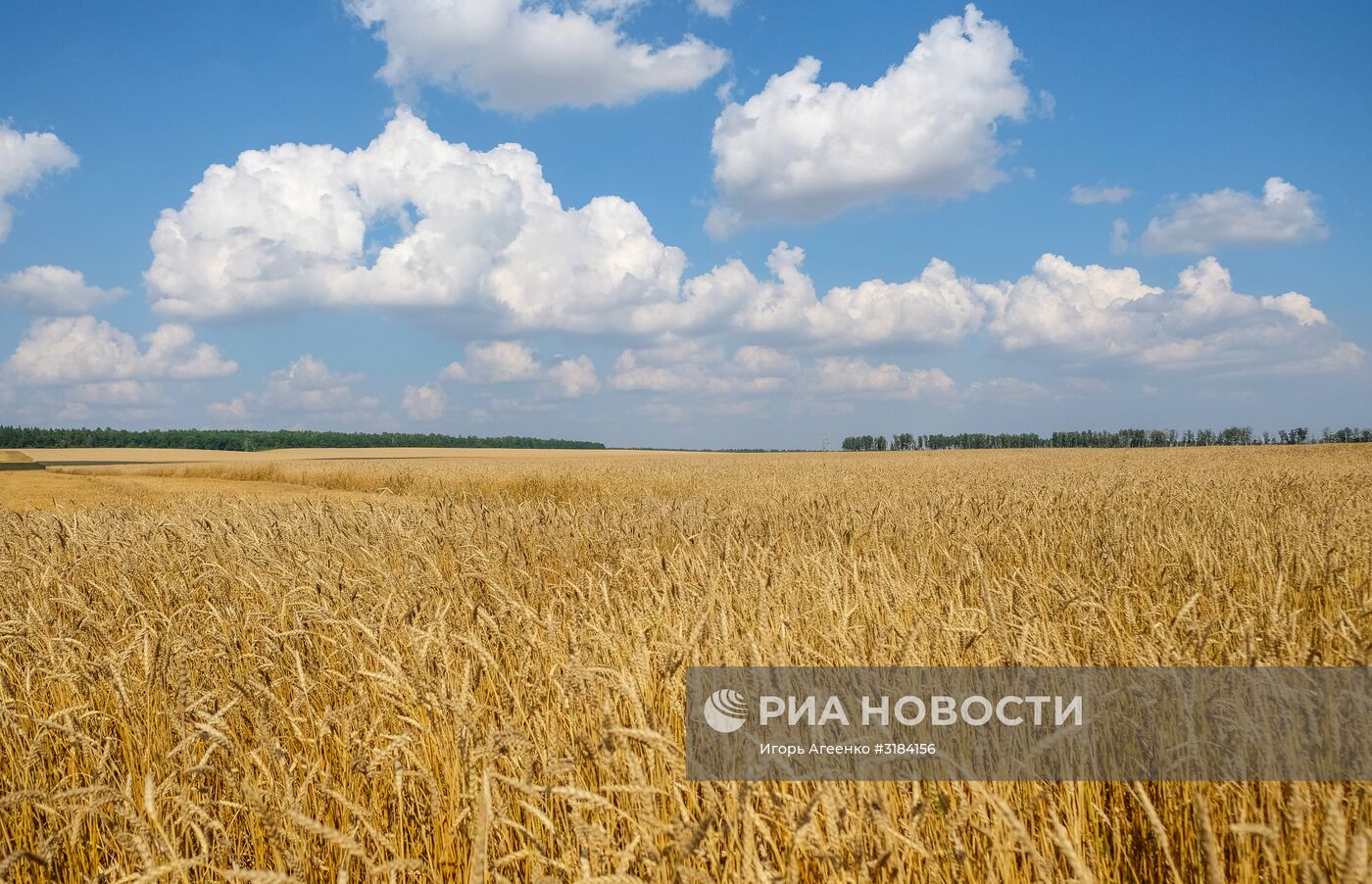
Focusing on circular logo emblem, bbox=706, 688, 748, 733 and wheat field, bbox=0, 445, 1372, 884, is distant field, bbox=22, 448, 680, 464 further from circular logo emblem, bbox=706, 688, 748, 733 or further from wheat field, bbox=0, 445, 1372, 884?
circular logo emblem, bbox=706, 688, 748, 733

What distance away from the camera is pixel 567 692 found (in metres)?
2.49

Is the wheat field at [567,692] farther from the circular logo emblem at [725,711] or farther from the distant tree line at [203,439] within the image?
the distant tree line at [203,439]

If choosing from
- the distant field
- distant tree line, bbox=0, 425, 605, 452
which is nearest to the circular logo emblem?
the distant field

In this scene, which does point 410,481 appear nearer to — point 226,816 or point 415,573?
point 415,573

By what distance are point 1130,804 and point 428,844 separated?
6.86 ft

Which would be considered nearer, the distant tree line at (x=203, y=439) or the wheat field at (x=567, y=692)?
the wheat field at (x=567, y=692)

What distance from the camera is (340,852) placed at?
221cm

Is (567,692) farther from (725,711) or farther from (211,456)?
(211,456)

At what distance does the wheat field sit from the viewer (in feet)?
5.67

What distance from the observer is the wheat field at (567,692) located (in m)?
1.73

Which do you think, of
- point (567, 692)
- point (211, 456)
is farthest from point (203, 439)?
point (567, 692)

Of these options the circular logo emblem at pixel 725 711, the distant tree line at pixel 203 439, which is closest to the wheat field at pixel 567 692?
the circular logo emblem at pixel 725 711

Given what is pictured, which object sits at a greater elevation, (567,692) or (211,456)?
(567,692)

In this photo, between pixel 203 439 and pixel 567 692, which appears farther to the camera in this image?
pixel 203 439
